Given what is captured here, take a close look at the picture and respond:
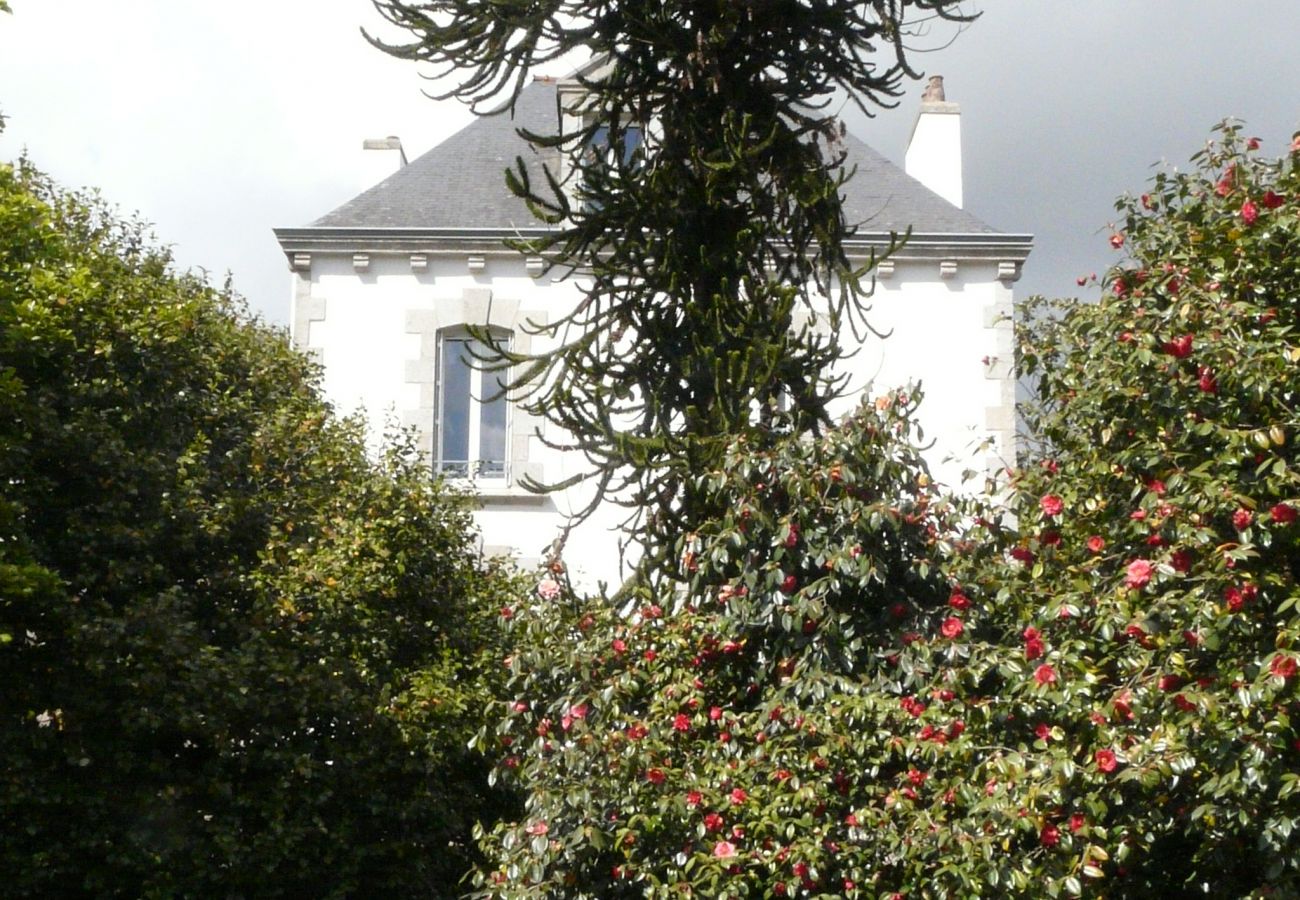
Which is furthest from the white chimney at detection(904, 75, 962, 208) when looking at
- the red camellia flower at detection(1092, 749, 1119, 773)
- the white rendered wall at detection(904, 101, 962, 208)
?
the red camellia flower at detection(1092, 749, 1119, 773)

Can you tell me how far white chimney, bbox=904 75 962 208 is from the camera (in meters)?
19.2

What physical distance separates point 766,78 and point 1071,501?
3747mm

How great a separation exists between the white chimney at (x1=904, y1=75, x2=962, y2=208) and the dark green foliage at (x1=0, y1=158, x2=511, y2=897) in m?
9.75

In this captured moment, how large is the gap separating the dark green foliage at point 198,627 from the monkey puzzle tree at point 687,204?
2.78 metres

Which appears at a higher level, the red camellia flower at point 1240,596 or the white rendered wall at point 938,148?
the white rendered wall at point 938,148

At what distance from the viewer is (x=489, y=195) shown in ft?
60.2

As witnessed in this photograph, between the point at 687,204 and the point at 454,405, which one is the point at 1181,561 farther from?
the point at 454,405

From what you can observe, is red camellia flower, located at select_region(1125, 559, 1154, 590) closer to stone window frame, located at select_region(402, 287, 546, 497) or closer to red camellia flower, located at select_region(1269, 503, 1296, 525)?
red camellia flower, located at select_region(1269, 503, 1296, 525)

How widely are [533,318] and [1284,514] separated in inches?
464

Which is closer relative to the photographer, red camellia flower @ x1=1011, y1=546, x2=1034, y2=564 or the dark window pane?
red camellia flower @ x1=1011, y1=546, x2=1034, y2=564

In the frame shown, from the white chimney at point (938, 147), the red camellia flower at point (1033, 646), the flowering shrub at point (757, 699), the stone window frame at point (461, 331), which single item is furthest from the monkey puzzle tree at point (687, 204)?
the white chimney at point (938, 147)

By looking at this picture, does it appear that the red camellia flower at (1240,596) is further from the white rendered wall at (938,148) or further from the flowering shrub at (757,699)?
the white rendered wall at (938,148)

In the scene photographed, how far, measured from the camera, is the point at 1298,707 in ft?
21.1

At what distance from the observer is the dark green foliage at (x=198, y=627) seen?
33.0ft
